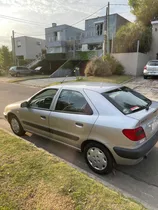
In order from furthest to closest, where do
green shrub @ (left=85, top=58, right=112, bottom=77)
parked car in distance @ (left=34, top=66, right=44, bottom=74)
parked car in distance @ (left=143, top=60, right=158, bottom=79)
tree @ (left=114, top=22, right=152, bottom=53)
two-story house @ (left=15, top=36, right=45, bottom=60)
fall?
two-story house @ (left=15, top=36, right=45, bottom=60) → parked car in distance @ (left=34, top=66, right=44, bottom=74) → tree @ (left=114, top=22, right=152, bottom=53) → green shrub @ (left=85, top=58, right=112, bottom=77) → parked car in distance @ (left=143, top=60, right=158, bottom=79)

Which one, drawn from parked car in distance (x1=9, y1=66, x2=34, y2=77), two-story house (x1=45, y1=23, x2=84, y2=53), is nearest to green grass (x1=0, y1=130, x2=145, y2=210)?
parked car in distance (x1=9, y1=66, x2=34, y2=77)

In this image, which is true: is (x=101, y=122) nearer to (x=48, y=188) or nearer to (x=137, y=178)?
(x=137, y=178)

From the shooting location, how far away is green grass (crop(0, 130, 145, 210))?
204 centimetres

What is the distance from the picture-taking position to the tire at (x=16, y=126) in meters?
4.37

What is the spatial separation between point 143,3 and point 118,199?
76.1 ft

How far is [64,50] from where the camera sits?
3322 centimetres

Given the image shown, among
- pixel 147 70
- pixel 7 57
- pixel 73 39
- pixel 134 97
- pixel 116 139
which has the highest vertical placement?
pixel 73 39

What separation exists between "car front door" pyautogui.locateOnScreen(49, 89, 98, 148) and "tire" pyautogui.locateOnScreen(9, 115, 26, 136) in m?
1.25

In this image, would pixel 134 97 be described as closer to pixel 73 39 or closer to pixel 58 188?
pixel 58 188

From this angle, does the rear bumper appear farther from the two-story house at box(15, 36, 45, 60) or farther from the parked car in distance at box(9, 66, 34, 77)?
the two-story house at box(15, 36, 45, 60)

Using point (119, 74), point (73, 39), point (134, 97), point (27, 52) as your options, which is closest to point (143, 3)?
point (119, 74)

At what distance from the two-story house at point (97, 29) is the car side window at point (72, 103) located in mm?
24755

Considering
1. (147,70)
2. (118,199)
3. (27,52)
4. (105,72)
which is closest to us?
(118,199)

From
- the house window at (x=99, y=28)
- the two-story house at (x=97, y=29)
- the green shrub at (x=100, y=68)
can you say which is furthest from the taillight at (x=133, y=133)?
the house window at (x=99, y=28)
